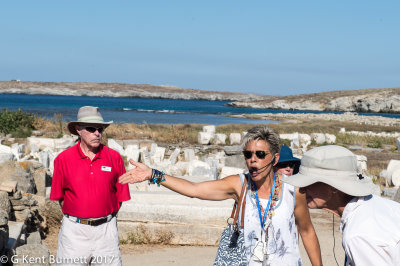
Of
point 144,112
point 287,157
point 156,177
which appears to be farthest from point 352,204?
point 144,112

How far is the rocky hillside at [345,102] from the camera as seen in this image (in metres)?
92.1

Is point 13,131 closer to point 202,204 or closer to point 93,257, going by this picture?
point 202,204

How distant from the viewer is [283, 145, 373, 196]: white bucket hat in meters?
2.48

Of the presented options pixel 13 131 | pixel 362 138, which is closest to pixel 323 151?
pixel 13 131

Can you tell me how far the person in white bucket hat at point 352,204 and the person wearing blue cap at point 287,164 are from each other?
154 centimetres

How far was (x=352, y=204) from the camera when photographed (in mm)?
2387

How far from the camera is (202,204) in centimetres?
648

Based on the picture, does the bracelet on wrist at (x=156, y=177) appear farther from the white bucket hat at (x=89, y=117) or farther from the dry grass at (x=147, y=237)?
the dry grass at (x=147, y=237)

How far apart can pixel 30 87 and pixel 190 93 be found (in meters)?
60.3

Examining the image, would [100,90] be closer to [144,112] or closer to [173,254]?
[144,112]

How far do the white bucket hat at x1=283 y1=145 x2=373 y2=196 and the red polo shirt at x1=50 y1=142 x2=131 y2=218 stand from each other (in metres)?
1.80

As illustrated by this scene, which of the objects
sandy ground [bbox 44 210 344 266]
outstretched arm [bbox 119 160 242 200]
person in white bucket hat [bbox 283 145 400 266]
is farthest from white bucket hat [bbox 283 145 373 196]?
sandy ground [bbox 44 210 344 266]

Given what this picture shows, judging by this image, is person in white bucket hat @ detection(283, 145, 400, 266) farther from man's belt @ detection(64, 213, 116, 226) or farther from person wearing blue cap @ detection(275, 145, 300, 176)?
man's belt @ detection(64, 213, 116, 226)

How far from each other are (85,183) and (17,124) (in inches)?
665
